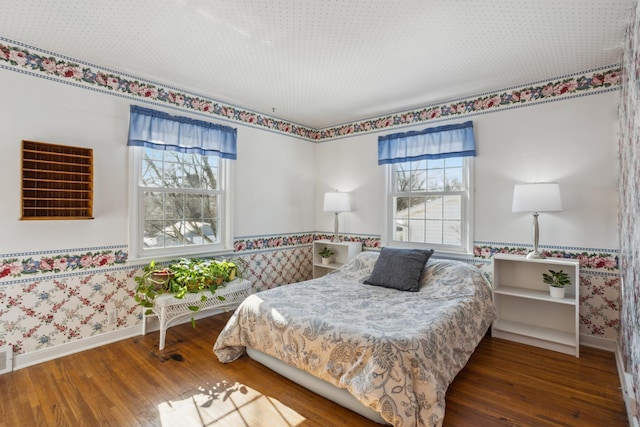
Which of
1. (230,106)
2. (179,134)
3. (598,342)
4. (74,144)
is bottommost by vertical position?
(598,342)

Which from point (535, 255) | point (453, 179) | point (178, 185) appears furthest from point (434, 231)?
point (178, 185)

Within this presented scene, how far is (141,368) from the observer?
102 inches

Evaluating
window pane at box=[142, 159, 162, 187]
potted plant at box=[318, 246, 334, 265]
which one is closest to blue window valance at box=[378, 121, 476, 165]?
potted plant at box=[318, 246, 334, 265]

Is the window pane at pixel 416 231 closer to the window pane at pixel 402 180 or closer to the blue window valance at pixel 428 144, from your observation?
the window pane at pixel 402 180

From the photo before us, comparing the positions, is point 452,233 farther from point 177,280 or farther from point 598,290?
point 177,280

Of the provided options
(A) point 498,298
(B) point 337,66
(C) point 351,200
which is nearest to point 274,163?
(C) point 351,200

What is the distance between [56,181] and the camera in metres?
2.62

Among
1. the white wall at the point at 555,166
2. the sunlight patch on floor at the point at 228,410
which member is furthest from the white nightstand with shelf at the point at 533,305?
the sunlight patch on floor at the point at 228,410

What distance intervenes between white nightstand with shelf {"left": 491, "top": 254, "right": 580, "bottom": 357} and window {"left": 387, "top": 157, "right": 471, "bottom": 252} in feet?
1.64

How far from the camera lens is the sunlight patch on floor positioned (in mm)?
1956

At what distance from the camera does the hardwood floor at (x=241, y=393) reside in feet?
6.48

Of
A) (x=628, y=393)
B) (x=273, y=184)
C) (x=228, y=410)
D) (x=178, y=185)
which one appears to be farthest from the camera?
(x=273, y=184)

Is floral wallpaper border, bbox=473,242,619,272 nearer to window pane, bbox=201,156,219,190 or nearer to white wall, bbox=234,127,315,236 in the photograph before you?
white wall, bbox=234,127,315,236

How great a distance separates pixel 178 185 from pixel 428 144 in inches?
113
